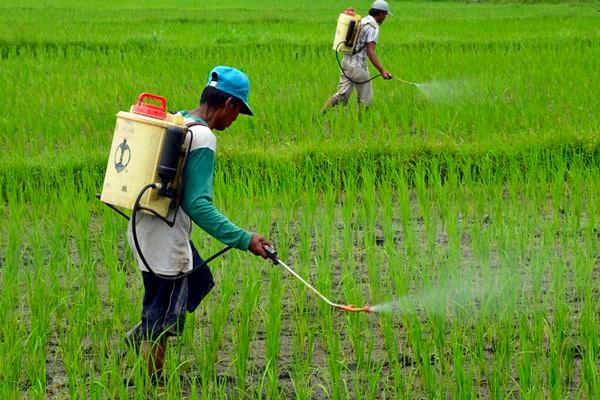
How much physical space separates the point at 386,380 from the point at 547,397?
21.4 inches

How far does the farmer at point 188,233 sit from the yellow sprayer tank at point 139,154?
0.33ft

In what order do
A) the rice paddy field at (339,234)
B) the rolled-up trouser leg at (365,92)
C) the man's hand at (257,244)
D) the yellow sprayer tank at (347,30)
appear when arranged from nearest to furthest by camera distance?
the man's hand at (257,244)
the rice paddy field at (339,234)
the yellow sprayer tank at (347,30)
the rolled-up trouser leg at (365,92)

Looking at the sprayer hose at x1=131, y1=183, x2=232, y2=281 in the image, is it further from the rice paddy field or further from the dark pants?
the rice paddy field

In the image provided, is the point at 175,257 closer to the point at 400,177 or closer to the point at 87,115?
the point at 400,177

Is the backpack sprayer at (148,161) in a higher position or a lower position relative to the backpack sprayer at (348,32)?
lower

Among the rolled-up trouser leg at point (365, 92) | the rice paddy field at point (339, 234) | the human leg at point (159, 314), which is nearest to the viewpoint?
the human leg at point (159, 314)

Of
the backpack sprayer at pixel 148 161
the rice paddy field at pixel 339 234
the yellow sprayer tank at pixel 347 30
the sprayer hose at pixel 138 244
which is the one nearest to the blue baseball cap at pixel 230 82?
the backpack sprayer at pixel 148 161

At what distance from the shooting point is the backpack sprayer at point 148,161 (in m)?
3.17

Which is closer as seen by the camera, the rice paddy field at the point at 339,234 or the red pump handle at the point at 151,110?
the red pump handle at the point at 151,110

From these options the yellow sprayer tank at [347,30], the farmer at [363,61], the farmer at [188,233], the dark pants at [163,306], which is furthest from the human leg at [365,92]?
the dark pants at [163,306]

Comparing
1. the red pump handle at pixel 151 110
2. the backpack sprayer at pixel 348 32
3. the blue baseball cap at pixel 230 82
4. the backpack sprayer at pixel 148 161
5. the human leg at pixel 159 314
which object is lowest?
the human leg at pixel 159 314

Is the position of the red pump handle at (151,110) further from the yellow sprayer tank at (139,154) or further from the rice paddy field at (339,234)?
the rice paddy field at (339,234)

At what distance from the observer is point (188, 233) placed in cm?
346

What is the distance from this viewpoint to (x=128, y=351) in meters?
3.71
